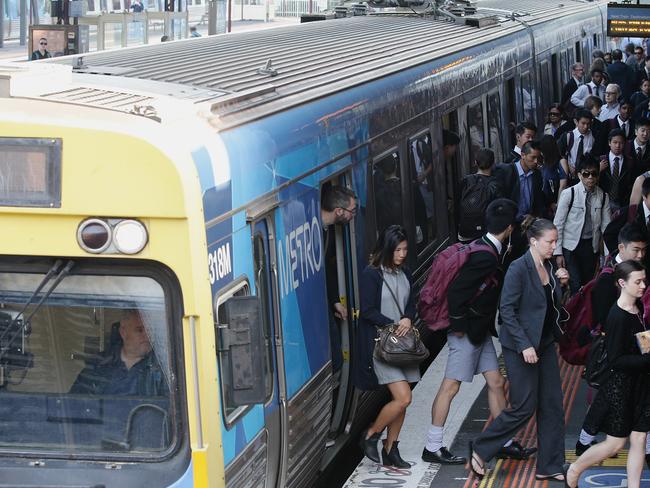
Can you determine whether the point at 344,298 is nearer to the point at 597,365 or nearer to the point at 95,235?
the point at 597,365

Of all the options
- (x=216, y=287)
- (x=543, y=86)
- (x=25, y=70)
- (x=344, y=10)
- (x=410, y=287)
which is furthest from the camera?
(x=543, y=86)

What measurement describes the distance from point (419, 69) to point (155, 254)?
558 cm

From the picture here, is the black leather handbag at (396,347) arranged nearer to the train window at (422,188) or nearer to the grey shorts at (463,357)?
the grey shorts at (463,357)

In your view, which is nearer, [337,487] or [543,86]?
[337,487]

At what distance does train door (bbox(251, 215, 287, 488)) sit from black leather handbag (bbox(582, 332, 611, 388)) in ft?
6.72

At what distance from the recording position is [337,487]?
28.2ft

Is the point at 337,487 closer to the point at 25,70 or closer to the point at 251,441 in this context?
the point at 251,441

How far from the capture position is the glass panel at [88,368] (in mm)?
5043

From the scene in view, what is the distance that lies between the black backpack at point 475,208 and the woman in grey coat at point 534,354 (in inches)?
96.2

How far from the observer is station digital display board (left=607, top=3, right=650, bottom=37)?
19.2 metres

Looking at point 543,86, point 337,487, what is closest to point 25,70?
point 337,487

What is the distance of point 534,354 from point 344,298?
1.24m

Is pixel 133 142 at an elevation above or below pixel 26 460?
above

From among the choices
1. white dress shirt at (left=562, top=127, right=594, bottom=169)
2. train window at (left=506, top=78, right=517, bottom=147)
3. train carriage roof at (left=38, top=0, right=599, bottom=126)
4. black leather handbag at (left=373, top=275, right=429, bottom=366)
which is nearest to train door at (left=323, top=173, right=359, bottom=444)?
black leather handbag at (left=373, top=275, right=429, bottom=366)
